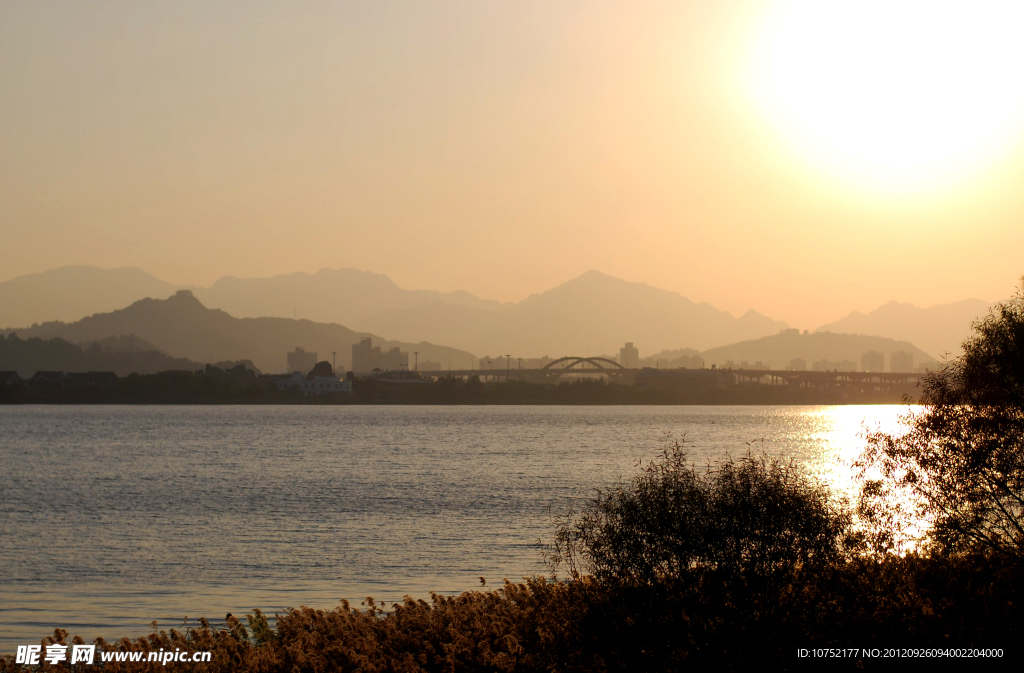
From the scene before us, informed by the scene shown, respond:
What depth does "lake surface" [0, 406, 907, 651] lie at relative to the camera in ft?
80.1

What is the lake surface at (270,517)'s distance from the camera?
2442 centimetres


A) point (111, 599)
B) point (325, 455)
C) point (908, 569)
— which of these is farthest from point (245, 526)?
point (325, 455)

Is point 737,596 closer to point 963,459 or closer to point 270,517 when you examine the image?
point 963,459

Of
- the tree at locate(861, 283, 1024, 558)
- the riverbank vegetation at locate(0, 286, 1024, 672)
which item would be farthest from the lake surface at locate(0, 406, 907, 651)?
the riverbank vegetation at locate(0, 286, 1024, 672)

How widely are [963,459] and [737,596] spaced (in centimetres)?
617

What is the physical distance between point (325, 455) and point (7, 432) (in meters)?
57.6

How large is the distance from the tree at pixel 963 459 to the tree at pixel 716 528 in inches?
116

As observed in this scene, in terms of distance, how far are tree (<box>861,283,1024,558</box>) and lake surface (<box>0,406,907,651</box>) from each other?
1090 mm

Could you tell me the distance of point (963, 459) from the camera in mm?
17766

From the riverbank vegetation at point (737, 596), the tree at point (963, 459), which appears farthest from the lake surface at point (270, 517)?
the riverbank vegetation at point (737, 596)

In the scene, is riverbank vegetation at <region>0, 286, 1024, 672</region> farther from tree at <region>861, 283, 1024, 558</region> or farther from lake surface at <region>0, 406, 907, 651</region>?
lake surface at <region>0, 406, 907, 651</region>

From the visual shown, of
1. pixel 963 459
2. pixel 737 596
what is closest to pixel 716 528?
pixel 737 596

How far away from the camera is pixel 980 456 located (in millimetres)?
17453

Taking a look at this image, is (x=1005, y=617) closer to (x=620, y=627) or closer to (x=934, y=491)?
(x=934, y=491)
